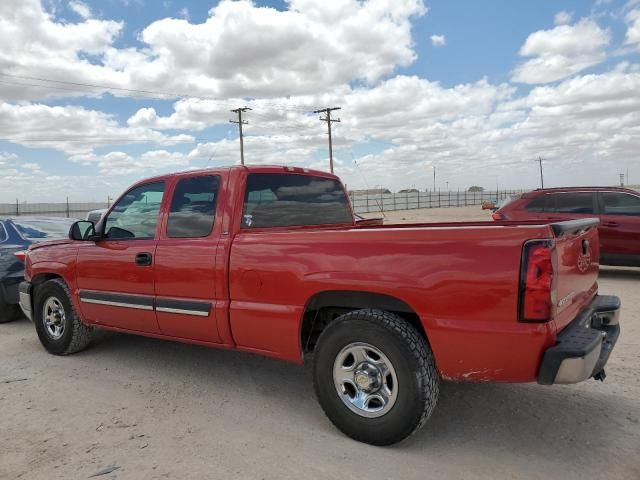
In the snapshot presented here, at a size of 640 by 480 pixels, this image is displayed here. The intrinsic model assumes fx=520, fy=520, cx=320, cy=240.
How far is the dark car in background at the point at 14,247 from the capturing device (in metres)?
6.97

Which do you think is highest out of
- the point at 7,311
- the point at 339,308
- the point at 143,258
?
the point at 143,258

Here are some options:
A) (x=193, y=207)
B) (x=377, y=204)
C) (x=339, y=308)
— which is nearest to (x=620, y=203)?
(x=339, y=308)

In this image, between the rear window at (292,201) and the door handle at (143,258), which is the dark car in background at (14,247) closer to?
the door handle at (143,258)

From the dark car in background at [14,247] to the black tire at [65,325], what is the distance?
65.7 inches

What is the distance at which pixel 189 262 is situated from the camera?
410 centimetres

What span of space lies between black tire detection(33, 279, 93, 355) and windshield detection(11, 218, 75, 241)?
2255 millimetres

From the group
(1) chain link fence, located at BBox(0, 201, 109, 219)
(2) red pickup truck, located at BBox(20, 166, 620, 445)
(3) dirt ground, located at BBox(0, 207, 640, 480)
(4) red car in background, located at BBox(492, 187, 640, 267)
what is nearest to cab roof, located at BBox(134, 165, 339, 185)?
(2) red pickup truck, located at BBox(20, 166, 620, 445)

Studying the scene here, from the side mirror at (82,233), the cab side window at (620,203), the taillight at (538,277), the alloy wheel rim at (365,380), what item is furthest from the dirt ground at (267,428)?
the cab side window at (620,203)

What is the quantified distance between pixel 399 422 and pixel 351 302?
0.79 m

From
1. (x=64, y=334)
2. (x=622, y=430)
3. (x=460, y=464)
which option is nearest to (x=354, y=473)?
(x=460, y=464)

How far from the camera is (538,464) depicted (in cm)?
302

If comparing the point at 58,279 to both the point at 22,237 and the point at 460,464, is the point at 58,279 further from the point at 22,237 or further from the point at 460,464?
the point at 460,464

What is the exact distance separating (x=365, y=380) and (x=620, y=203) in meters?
7.90

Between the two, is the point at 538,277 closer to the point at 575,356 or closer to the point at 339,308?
the point at 575,356
